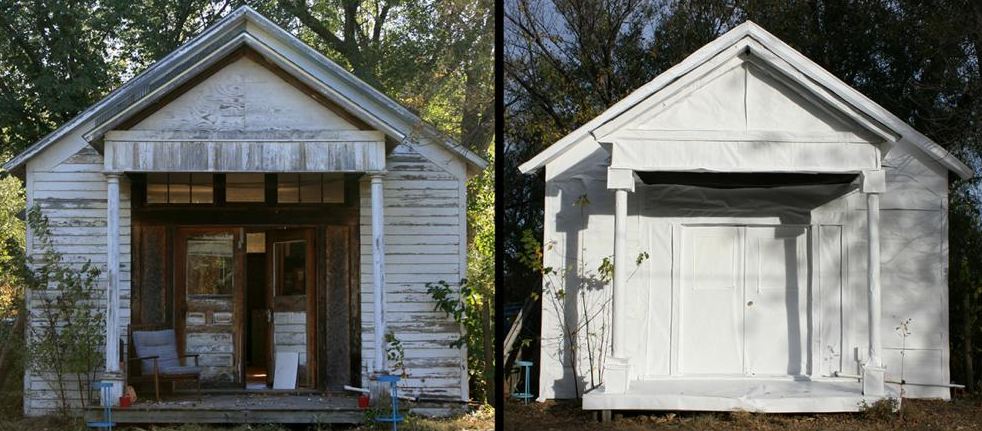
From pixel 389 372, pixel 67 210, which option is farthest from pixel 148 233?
pixel 389 372

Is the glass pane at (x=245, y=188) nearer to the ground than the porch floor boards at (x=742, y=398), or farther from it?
farther from it

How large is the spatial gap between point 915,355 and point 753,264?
84cm

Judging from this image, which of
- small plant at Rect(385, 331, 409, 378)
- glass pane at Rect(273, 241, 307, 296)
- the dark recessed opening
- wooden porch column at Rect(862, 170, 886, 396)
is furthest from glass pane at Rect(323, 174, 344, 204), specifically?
wooden porch column at Rect(862, 170, 886, 396)

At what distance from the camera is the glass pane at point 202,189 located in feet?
16.2

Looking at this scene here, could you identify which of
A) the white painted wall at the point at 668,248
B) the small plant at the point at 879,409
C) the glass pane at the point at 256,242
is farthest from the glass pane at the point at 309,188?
the small plant at the point at 879,409

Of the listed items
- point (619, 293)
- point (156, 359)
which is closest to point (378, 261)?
point (156, 359)

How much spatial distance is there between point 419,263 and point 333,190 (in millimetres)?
527

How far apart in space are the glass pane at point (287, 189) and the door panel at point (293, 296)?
0.15 meters

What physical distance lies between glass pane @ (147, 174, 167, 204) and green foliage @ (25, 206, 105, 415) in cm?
40

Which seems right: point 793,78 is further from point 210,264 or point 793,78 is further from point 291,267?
point 210,264

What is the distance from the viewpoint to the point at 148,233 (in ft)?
16.0

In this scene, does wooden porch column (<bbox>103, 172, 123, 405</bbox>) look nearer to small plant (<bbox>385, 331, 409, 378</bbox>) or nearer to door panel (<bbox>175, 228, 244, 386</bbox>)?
door panel (<bbox>175, 228, 244, 386</bbox>)

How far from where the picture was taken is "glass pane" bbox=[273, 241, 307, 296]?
5.16m

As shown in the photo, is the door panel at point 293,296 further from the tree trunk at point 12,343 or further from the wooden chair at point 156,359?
the tree trunk at point 12,343
